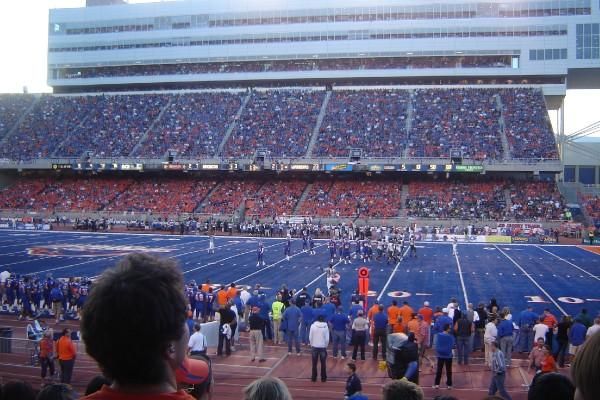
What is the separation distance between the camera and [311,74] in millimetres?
60531

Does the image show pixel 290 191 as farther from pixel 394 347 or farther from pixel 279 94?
pixel 394 347

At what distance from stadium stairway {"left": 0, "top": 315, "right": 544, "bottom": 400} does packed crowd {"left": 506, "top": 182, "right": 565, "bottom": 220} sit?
32714 millimetres

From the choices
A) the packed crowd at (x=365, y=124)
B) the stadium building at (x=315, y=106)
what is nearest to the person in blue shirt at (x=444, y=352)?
the stadium building at (x=315, y=106)

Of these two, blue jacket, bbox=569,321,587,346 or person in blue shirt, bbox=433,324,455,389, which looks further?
blue jacket, bbox=569,321,587,346

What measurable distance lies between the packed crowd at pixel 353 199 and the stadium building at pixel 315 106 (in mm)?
183

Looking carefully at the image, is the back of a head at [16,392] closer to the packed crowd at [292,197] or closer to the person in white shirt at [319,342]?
A: the person in white shirt at [319,342]

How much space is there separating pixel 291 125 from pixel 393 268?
3169cm

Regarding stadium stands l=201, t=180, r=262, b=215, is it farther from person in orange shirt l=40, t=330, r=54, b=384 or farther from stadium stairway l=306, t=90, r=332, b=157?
person in orange shirt l=40, t=330, r=54, b=384

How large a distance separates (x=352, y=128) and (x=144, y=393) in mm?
53140

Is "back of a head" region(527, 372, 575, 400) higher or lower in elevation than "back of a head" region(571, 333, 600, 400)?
lower

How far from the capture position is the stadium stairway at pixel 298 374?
9.72 metres

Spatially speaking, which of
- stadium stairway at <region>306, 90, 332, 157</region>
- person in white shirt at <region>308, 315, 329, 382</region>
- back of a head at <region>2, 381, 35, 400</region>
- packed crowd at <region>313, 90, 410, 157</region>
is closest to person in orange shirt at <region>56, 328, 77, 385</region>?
person in white shirt at <region>308, 315, 329, 382</region>

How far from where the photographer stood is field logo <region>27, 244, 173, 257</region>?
2962cm

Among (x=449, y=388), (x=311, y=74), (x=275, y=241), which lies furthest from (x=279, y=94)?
(x=449, y=388)
